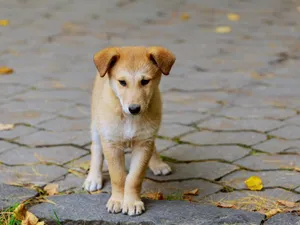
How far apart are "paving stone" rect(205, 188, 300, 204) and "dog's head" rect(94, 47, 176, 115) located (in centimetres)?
74

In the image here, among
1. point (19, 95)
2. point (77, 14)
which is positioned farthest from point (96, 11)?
point (19, 95)

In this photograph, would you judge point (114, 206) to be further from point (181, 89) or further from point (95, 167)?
point (181, 89)

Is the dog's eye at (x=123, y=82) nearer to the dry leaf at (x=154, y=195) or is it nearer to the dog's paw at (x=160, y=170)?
the dry leaf at (x=154, y=195)

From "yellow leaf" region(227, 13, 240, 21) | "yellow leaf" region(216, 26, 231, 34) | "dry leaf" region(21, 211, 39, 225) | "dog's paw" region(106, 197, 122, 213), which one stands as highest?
"dog's paw" region(106, 197, 122, 213)

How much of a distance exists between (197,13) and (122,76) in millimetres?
6039

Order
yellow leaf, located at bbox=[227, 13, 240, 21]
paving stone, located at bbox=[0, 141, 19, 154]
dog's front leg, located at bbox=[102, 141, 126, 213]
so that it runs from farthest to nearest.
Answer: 1. yellow leaf, located at bbox=[227, 13, 240, 21]
2. paving stone, located at bbox=[0, 141, 19, 154]
3. dog's front leg, located at bbox=[102, 141, 126, 213]

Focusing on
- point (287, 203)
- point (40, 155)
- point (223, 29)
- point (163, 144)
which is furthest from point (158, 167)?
point (223, 29)

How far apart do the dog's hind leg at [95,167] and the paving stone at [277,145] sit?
43.5 inches

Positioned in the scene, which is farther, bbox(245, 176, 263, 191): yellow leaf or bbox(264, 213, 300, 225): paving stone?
bbox(245, 176, 263, 191): yellow leaf

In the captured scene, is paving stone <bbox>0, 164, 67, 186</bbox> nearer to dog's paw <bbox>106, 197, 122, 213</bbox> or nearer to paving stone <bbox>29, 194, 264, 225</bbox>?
paving stone <bbox>29, 194, 264, 225</bbox>

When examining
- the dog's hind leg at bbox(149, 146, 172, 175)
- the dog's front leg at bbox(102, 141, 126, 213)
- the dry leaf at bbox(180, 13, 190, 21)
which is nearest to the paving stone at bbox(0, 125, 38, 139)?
the dog's hind leg at bbox(149, 146, 172, 175)

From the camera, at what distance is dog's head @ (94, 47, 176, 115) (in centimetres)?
350

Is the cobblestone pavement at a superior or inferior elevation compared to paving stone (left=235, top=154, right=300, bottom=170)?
inferior

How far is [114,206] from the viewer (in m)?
3.67
